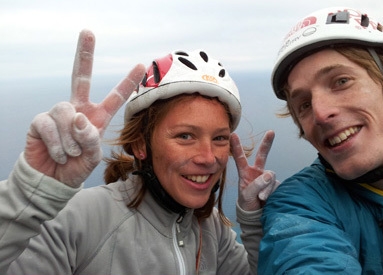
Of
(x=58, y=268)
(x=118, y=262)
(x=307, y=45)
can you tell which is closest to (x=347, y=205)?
(x=307, y=45)

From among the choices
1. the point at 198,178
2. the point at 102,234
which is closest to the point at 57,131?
the point at 102,234

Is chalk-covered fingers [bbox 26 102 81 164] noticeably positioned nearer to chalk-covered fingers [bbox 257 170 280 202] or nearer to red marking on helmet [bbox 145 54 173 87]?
red marking on helmet [bbox 145 54 173 87]

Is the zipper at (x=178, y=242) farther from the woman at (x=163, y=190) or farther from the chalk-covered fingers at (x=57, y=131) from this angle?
the chalk-covered fingers at (x=57, y=131)

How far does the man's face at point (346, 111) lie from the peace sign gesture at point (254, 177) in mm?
521

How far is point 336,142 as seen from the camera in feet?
6.75

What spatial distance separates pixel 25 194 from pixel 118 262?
2.56 ft

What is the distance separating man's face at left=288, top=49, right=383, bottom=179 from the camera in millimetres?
2004

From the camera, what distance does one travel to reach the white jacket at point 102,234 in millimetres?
1540

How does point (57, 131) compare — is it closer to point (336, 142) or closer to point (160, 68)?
point (160, 68)

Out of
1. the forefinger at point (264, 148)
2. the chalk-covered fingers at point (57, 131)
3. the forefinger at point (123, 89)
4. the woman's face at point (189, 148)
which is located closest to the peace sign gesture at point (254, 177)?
the forefinger at point (264, 148)

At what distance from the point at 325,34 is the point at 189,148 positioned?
1.01m

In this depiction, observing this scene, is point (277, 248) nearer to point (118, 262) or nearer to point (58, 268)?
point (118, 262)

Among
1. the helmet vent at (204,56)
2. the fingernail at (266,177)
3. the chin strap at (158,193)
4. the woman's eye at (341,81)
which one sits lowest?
the chin strap at (158,193)

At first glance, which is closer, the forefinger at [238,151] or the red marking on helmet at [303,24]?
the red marking on helmet at [303,24]
